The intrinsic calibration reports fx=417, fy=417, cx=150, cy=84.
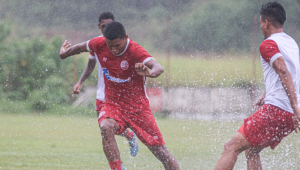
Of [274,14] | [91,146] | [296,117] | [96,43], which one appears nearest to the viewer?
[296,117]

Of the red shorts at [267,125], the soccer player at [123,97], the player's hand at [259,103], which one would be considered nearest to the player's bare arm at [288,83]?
the red shorts at [267,125]

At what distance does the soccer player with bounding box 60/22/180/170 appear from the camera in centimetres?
397

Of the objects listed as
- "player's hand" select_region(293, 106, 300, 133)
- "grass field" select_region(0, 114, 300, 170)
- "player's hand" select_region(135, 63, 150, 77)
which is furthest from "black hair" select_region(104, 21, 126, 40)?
"grass field" select_region(0, 114, 300, 170)

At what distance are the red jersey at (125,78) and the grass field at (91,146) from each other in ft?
3.97

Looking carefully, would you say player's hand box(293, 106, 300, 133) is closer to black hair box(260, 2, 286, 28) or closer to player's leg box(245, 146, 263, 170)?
player's leg box(245, 146, 263, 170)

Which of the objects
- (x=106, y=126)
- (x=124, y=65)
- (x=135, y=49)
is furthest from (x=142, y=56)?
(x=106, y=126)

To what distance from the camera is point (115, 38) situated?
3926mm

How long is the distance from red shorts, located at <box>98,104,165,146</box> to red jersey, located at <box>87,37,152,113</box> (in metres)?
0.06

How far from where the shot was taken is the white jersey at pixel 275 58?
340 centimetres

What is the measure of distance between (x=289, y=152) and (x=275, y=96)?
322 cm

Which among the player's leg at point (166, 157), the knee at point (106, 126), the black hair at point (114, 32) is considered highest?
the black hair at point (114, 32)

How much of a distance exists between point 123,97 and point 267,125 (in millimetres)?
1470

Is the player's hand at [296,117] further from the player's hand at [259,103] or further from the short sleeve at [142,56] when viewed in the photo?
the short sleeve at [142,56]

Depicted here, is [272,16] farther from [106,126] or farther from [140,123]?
[106,126]
